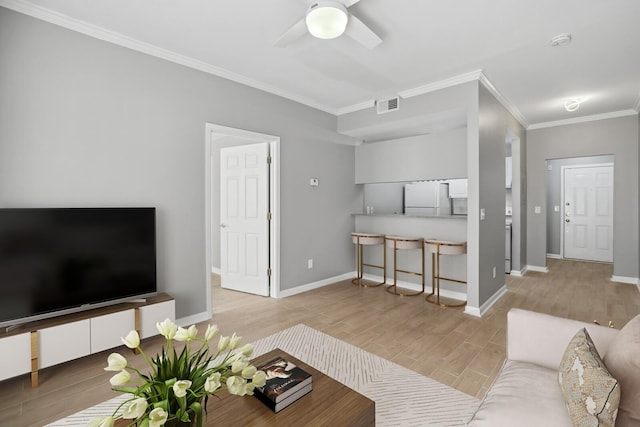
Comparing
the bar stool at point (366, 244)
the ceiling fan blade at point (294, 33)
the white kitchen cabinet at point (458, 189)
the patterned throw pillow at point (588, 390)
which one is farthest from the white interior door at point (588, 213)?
the ceiling fan blade at point (294, 33)

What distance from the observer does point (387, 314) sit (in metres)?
3.56

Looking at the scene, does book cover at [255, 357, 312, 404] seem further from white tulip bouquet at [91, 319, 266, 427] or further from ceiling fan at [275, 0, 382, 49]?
ceiling fan at [275, 0, 382, 49]

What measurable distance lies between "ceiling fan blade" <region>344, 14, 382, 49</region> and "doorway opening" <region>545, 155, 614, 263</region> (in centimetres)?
581

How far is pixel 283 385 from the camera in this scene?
140 centimetres

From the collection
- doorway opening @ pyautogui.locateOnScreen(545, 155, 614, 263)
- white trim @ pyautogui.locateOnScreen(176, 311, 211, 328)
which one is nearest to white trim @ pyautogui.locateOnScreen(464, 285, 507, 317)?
white trim @ pyautogui.locateOnScreen(176, 311, 211, 328)

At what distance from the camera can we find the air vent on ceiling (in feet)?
13.8

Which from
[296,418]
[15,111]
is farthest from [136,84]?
[296,418]

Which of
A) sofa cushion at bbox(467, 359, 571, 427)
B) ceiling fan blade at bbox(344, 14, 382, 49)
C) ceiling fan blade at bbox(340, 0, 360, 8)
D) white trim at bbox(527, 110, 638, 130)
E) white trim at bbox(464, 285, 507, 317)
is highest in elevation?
white trim at bbox(527, 110, 638, 130)

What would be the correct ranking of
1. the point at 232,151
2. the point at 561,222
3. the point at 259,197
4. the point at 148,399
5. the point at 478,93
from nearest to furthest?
the point at 148,399 < the point at 478,93 < the point at 259,197 < the point at 232,151 < the point at 561,222

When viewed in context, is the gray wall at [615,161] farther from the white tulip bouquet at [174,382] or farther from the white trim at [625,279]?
the white tulip bouquet at [174,382]

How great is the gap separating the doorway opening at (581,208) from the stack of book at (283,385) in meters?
7.07

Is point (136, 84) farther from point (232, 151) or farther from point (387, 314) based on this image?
point (387, 314)

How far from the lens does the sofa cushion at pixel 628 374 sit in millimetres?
1141

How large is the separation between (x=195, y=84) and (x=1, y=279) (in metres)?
2.32
